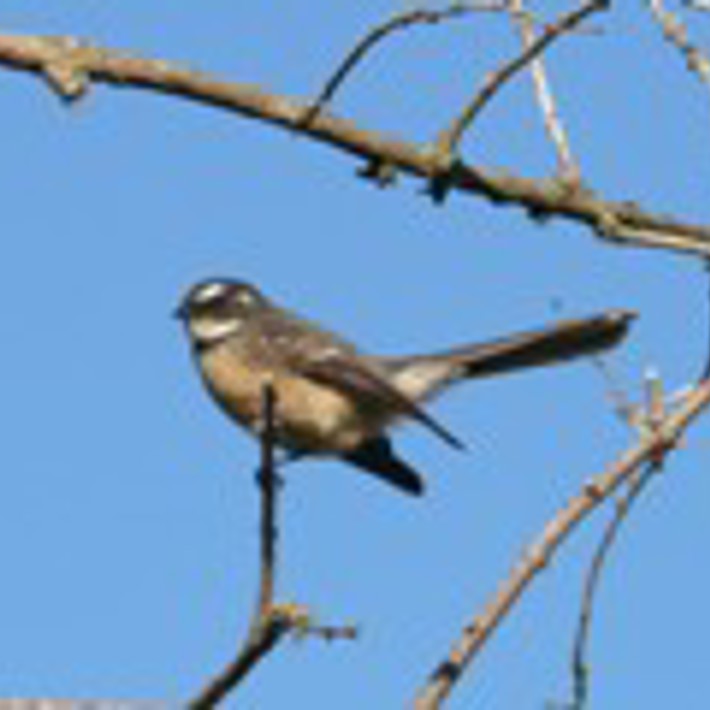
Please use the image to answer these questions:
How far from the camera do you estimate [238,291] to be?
8.22 metres

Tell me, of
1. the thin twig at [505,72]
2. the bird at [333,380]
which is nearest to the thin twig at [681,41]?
the thin twig at [505,72]

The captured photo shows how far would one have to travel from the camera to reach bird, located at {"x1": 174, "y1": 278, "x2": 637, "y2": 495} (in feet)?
23.2

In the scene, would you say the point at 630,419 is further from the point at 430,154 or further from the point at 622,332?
the point at 622,332

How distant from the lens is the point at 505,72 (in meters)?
3.95

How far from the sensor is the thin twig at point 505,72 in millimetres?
3871

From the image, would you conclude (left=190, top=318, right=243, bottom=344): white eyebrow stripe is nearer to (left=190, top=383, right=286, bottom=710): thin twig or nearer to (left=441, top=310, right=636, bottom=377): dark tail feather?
(left=441, top=310, right=636, bottom=377): dark tail feather

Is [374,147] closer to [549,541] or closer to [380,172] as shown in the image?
[380,172]

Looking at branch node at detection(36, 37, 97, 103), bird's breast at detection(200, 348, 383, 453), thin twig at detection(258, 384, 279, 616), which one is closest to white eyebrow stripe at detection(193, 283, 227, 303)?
bird's breast at detection(200, 348, 383, 453)

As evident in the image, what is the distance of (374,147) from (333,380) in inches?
130

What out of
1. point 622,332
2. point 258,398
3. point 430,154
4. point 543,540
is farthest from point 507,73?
point 258,398

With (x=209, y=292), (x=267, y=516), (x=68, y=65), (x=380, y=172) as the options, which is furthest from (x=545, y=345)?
(x=267, y=516)

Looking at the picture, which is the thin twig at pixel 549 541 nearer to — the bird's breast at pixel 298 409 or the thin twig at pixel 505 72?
the thin twig at pixel 505 72

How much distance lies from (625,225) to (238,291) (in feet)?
13.3

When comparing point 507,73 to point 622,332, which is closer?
point 507,73
